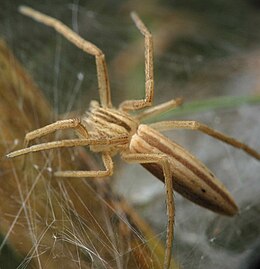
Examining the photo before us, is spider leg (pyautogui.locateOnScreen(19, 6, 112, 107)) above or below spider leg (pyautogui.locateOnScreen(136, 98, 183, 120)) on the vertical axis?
above

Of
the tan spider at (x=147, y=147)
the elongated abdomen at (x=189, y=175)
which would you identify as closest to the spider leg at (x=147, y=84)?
the tan spider at (x=147, y=147)

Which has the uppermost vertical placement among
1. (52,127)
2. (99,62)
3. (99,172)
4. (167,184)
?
(99,62)

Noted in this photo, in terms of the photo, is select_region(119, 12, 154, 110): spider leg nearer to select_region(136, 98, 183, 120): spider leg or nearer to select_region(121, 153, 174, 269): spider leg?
select_region(136, 98, 183, 120): spider leg

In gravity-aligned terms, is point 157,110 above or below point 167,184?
above

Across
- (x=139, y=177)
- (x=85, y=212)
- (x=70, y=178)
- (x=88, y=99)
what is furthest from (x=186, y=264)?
(x=88, y=99)

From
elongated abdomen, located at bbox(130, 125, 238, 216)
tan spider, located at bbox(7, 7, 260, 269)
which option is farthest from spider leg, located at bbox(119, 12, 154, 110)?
elongated abdomen, located at bbox(130, 125, 238, 216)

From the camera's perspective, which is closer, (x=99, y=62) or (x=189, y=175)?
(x=189, y=175)

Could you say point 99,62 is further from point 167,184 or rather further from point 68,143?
point 167,184

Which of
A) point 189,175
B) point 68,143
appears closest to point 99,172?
point 68,143
